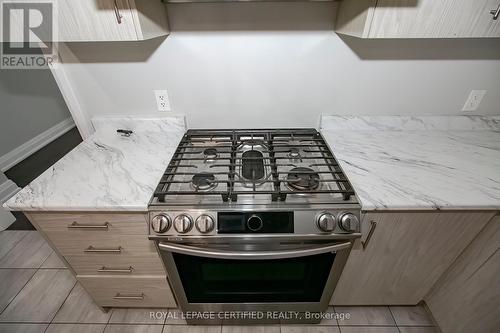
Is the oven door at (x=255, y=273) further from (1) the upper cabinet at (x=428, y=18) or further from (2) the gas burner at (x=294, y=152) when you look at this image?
(1) the upper cabinet at (x=428, y=18)

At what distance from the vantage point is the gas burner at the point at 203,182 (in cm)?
91

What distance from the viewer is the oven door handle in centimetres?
84

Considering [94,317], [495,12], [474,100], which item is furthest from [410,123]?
[94,317]

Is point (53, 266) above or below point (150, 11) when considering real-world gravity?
below

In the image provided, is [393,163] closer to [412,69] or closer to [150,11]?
[412,69]

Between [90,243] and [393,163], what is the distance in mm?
1376

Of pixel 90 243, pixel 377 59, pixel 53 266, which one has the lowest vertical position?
pixel 53 266

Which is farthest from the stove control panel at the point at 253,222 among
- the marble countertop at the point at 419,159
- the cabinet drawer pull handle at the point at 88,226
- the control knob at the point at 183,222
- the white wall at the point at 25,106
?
the white wall at the point at 25,106

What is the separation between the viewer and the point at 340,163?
103 cm

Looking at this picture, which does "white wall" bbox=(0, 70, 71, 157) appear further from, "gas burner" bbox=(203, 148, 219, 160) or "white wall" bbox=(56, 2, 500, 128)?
"gas burner" bbox=(203, 148, 219, 160)

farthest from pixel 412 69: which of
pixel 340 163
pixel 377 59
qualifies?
pixel 340 163

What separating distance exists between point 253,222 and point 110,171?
0.68 m

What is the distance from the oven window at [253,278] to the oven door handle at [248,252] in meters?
0.09

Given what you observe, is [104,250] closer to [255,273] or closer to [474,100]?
[255,273]
